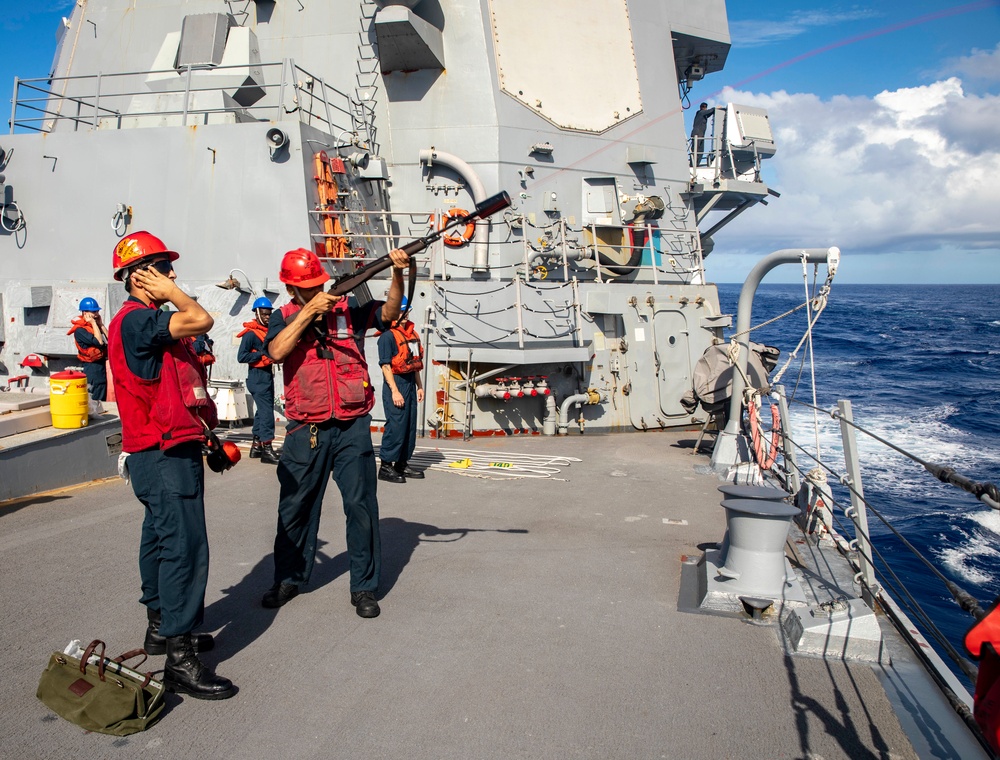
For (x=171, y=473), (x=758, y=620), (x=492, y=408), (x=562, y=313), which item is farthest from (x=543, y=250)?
(x=171, y=473)

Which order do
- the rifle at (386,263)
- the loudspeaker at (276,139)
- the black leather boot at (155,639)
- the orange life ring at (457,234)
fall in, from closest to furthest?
the black leather boot at (155,639) → the rifle at (386,263) → the loudspeaker at (276,139) → the orange life ring at (457,234)

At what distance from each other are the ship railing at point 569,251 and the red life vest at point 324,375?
5.24 m

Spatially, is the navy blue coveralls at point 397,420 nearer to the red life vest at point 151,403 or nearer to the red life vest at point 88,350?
the red life vest at point 88,350

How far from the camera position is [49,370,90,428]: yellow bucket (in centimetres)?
620

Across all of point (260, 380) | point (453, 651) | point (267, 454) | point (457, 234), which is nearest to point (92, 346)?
point (260, 380)

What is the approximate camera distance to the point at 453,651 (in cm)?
340

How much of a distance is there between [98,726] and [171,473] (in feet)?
2.96

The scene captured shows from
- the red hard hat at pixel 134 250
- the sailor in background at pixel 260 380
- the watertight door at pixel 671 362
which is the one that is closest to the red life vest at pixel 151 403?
the red hard hat at pixel 134 250

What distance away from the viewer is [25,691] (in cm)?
293

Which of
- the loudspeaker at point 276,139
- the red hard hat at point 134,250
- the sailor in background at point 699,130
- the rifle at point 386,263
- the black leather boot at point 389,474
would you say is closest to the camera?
the red hard hat at point 134,250

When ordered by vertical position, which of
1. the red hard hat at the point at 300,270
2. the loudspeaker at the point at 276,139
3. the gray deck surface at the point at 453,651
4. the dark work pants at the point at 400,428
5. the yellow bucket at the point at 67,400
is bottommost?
the gray deck surface at the point at 453,651

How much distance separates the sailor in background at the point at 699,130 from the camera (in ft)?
45.8

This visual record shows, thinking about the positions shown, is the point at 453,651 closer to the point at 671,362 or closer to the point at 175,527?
the point at 175,527

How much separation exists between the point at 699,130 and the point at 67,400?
477 inches
